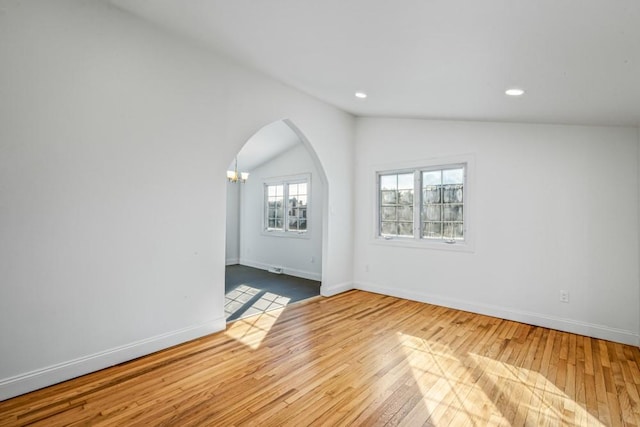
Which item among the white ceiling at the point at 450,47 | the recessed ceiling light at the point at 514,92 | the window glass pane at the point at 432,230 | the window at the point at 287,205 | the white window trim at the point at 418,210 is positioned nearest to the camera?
the white ceiling at the point at 450,47

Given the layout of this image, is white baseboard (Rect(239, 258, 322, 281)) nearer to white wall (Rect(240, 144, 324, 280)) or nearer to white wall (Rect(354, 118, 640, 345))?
white wall (Rect(240, 144, 324, 280))

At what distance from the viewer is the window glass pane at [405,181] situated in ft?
16.0

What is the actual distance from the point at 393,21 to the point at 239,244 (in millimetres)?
6884

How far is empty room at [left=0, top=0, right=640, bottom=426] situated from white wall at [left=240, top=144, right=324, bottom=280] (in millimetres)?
1742

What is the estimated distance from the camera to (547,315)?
365cm

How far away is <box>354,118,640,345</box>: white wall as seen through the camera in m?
3.27

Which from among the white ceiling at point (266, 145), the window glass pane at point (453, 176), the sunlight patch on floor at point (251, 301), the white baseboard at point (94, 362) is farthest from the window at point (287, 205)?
the white baseboard at point (94, 362)

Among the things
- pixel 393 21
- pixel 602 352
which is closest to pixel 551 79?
pixel 393 21

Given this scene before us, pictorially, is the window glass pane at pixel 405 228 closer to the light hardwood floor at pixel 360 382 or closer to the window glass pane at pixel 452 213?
the window glass pane at pixel 452 213

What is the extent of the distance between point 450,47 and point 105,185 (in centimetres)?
291

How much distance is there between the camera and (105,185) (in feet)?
8.68

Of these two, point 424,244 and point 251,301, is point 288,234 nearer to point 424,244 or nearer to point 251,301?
point 251,301

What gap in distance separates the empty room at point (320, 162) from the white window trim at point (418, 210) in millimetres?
30

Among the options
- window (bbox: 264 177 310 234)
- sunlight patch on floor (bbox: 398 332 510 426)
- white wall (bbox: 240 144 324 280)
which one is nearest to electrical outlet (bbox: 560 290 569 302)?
sunlight patch on floor (bbox: 398 332 510 426)
